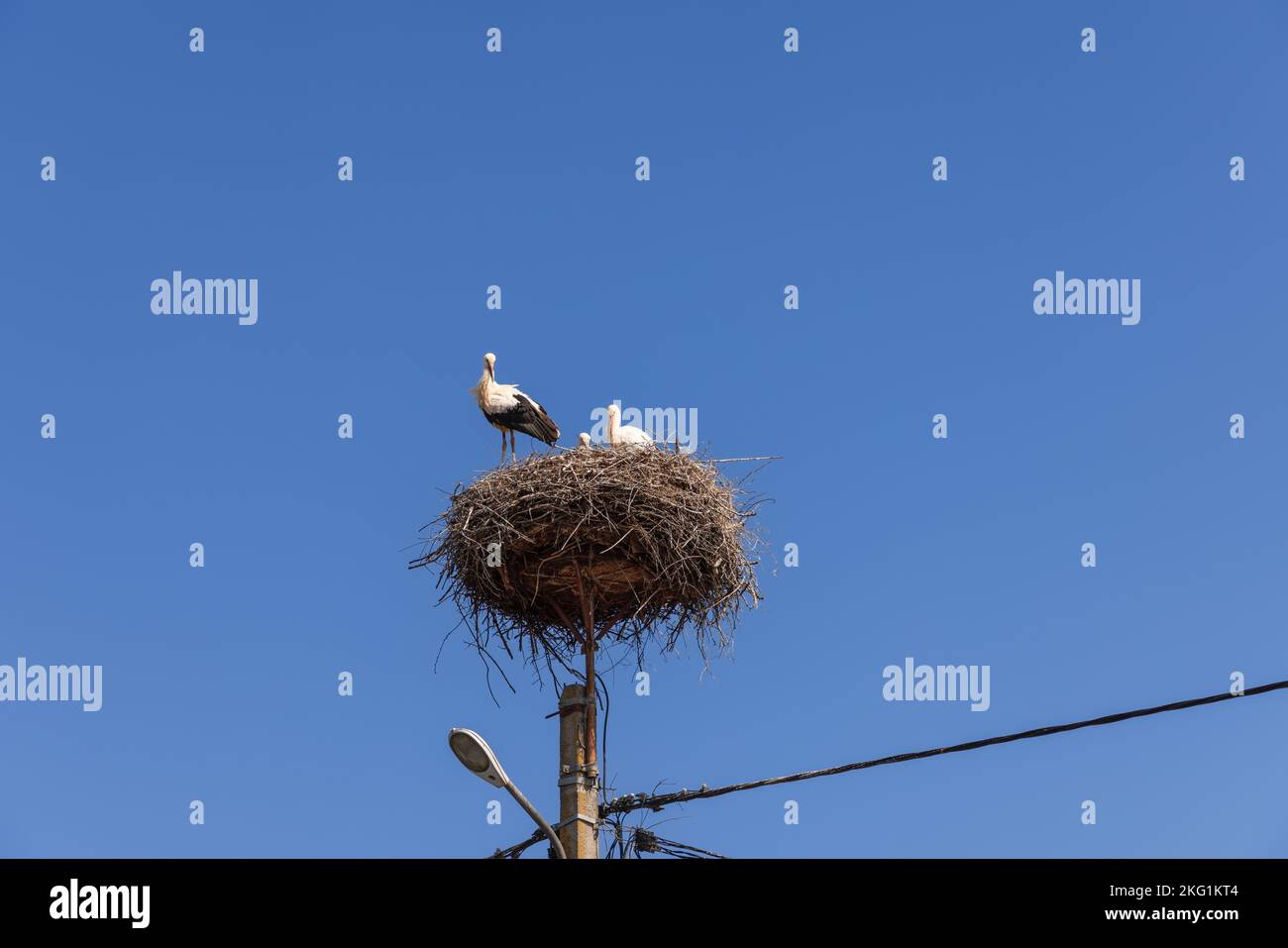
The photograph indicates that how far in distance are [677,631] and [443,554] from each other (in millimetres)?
1858

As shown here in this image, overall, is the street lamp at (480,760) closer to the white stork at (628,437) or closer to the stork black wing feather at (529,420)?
the white stork at (628,437)

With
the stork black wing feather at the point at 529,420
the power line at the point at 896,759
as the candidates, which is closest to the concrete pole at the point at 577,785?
the power line at the point at 896,759

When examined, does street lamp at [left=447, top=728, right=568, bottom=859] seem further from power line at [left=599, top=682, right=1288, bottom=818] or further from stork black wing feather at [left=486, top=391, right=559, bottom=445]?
stork black wing feather at [left=486, top=391, right=559, bottom=445]

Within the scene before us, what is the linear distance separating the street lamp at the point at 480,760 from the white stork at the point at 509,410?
6962mm

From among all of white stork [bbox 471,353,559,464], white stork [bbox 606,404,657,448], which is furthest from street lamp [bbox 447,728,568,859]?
white stork [bbox 471,353,559,464]

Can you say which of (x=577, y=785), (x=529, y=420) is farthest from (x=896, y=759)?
(x=529, y=420)

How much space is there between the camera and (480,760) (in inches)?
400

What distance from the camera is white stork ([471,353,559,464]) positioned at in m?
17.3

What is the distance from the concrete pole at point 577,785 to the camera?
11672 millimetres
